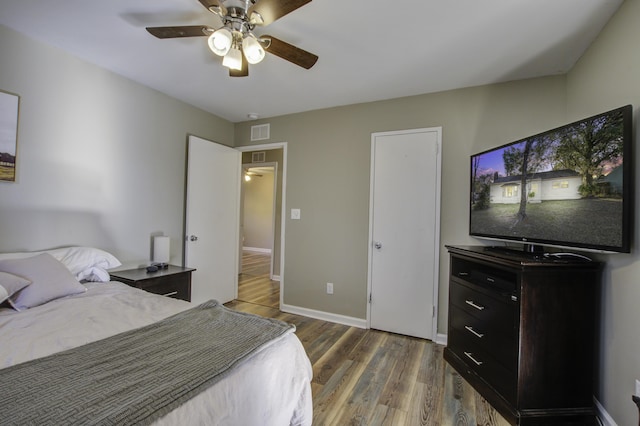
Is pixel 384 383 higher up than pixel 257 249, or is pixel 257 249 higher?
pixel 257 249

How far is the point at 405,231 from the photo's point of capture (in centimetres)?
283

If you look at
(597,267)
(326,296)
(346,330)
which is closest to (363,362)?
(346,330)

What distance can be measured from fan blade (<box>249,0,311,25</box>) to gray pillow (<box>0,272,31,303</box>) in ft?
6.38

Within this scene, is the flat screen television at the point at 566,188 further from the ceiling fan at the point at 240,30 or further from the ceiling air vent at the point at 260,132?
the ceiling air vent at the point at 260,132

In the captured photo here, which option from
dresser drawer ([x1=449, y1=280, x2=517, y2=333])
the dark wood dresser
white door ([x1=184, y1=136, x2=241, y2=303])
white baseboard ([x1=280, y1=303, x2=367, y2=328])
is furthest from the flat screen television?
white door ([x1=184, y1=136, x2=241, y2=303])

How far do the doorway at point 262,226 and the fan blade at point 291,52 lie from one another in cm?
172

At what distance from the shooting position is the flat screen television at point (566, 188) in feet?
4.68

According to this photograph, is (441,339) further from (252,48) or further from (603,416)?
Answer: (252,48)

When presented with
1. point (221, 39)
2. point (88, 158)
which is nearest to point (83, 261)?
point (88, 158)

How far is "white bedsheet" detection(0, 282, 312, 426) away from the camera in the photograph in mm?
891

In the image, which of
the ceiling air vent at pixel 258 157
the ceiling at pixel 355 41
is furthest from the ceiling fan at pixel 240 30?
the ceiling air vent at pixel 258 157

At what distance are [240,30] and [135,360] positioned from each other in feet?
5.59

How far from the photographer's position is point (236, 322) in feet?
4.35

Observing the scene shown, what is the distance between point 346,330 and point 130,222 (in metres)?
2.45
